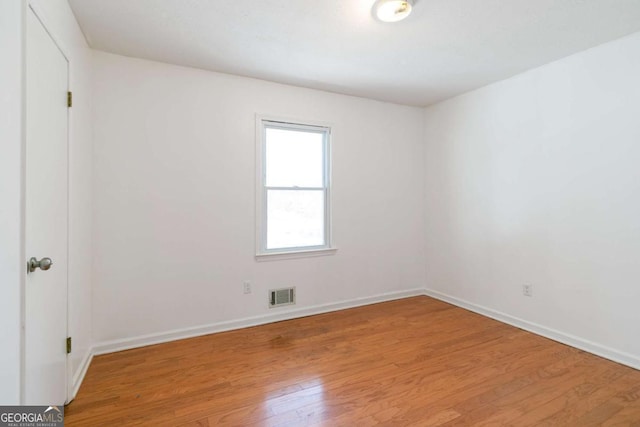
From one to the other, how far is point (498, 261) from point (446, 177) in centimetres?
120

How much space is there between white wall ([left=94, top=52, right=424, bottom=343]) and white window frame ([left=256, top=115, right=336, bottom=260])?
0.24ft

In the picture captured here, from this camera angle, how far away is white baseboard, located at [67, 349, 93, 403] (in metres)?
1.97

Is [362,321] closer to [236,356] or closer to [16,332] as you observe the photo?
[236,356]

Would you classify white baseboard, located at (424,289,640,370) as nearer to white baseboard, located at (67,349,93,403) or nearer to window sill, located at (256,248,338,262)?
window sill, located at (256,248,338,262)

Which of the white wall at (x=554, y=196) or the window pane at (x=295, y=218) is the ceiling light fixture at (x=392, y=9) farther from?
the window pane at (x=295, y=218)

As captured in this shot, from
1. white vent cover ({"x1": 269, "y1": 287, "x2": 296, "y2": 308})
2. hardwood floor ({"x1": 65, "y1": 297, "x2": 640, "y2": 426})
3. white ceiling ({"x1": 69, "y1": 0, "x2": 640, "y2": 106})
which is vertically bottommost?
hardwood floor ({"x1": 65, "y1": 297, "x2": 640, "y2": 426})

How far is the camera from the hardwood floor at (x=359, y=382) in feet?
5.96

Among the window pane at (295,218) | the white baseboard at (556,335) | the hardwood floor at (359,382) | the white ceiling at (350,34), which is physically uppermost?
the white ceiling at (350,34)

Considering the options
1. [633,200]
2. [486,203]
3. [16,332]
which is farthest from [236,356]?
[633,200]

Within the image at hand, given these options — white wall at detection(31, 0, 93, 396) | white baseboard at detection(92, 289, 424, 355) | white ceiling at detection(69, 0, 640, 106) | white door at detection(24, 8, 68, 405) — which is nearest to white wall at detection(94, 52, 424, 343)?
white baseboard at detection(92, 289, 424, 355)

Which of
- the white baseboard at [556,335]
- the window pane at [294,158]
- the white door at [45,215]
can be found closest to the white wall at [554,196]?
the white baseboard at [556,335]

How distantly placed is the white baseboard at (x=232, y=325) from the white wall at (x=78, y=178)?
0.68ft

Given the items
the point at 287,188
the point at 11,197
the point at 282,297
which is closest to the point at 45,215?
the point at 11,197

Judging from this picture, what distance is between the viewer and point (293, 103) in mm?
3385
